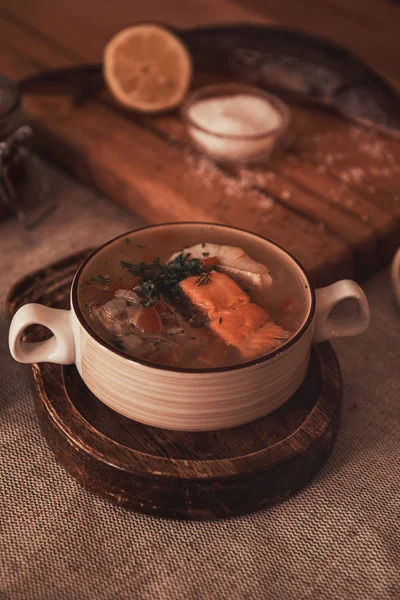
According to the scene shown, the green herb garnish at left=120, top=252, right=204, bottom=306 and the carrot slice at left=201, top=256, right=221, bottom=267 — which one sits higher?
the carrot slice at left=201, top=256, right=221, bottom=267

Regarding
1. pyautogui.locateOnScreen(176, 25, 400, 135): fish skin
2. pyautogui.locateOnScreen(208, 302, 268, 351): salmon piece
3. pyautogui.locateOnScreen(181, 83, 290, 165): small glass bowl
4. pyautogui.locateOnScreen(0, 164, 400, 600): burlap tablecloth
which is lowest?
pyautogui.locateOnScreen(0, 164, 400, 600): burlap tablecloth

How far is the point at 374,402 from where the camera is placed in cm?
108

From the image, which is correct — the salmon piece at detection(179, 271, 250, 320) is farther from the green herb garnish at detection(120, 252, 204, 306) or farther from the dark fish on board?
the dark fish on board

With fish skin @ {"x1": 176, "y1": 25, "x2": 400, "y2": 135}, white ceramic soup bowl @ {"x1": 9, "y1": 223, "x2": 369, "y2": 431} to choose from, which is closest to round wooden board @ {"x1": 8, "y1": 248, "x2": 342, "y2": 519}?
white ceramic soup bowl @ {"x1": 9, "y1": 223, "x2": 369, "y2": 431}

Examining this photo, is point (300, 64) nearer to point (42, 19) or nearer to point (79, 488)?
point (42, 19)

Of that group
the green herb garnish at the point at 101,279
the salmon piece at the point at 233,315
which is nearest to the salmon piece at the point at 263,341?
the salmon piece at the point at 233,315

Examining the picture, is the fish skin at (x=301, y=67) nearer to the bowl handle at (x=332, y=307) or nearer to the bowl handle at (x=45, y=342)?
the bowl handle at (x=332, y=307)

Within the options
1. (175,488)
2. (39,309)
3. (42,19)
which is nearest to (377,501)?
(175,488)

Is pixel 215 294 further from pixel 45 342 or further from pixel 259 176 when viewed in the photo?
pixel 259 176

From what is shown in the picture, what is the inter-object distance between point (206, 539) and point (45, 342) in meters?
0.33

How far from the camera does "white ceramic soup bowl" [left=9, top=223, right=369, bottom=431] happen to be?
0.82 metres

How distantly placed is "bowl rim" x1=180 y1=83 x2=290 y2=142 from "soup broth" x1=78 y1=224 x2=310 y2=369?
0.50 meters

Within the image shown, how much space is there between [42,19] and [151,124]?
28.3 inches

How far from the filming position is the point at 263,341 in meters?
0.85
